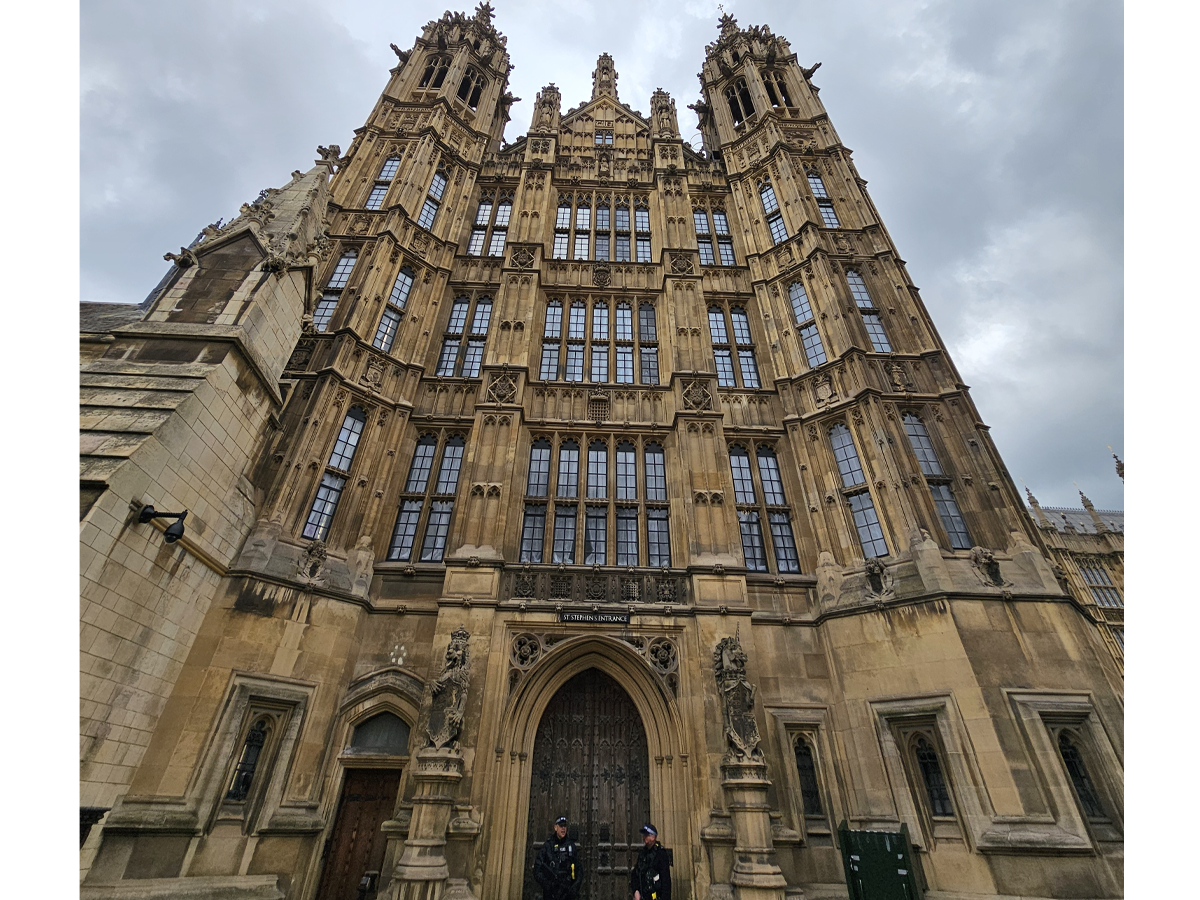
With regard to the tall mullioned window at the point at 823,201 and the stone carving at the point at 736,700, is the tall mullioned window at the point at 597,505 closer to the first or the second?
the stone carving at the point at 736,700

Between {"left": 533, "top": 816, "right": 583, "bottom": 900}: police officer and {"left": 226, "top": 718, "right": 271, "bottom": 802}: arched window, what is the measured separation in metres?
5.95

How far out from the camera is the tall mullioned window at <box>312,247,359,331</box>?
15.8m

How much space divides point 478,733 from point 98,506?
7.62 metres

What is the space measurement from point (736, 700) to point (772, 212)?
18097 millimetres

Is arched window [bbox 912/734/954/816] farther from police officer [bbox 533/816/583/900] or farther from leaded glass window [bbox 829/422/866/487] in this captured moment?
police officer [bbox 533/816/583/900]

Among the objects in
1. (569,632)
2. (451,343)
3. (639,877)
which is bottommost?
(639,877)

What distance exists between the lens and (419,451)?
1545cm

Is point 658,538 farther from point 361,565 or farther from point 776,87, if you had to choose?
point 776,87

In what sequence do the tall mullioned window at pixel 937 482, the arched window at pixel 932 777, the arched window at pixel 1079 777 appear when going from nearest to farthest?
the arched window at pixel 1079 777 < the arched window at pixel 932 777 < the tall mullioned window at pixel 937 482

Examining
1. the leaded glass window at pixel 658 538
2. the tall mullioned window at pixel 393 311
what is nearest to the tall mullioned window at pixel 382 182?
the tall mullioned window at pixel 393 311

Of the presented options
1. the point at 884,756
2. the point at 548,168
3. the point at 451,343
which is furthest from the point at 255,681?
the point at 548,168

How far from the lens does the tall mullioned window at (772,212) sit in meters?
19.8

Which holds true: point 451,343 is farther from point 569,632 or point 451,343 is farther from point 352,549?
point 569,632

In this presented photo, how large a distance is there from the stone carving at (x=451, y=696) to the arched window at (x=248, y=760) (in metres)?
3.49
